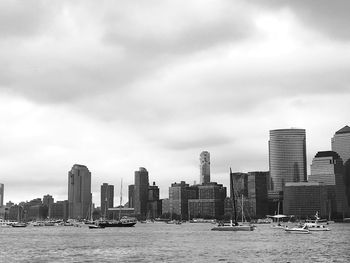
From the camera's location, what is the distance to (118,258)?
120 m

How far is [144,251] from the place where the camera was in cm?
13988

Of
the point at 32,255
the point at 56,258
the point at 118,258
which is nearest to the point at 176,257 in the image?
the point at 118,258

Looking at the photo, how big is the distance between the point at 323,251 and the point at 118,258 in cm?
4551

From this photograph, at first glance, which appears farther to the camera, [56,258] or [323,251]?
[323,251]

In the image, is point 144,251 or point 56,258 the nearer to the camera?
point 56,258

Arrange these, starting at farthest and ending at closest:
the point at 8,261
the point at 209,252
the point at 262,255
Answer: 1. the point at 209,252
2. the point at 262,255
3. the point at 8,261

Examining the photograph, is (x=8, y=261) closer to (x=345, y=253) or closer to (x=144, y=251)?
(x=144, y=251)

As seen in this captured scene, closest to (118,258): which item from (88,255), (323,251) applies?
(88,255)

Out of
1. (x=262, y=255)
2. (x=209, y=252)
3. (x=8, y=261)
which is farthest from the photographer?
(x=209, y=252)

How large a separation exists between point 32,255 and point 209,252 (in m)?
36.7

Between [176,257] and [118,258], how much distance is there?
11.3 meters

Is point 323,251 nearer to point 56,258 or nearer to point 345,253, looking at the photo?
point 345,253

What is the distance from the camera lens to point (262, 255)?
126688 millimetres

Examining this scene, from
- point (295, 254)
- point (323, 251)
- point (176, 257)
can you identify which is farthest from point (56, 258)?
point (323, 251)
